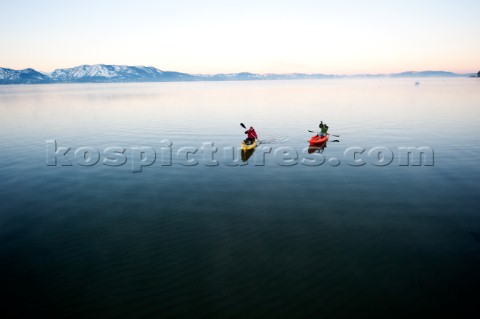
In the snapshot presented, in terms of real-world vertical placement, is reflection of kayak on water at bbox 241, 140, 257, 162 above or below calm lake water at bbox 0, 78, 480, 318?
above

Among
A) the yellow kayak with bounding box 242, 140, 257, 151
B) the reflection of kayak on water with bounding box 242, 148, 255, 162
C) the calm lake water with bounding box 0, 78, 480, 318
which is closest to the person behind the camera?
the calm lake water with bounding box 0, 78, 480, 318

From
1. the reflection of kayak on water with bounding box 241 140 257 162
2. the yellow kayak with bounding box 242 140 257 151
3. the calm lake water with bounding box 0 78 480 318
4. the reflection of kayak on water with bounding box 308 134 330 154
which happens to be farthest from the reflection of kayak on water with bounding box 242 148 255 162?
the reflection of kayak on water with bounding box 308 134 330 154

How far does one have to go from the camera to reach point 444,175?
21.2 meters

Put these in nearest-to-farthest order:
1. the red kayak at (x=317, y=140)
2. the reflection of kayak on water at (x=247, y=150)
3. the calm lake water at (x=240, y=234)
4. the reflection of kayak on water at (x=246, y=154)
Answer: the calm lake water at (x=240, y=234) < the reflection of kayak on water at (x=246, y=154) < the reflection of kayak on water at (x=247, y=150) < the red kayak at (x=317, y=140)

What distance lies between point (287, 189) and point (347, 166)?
7703mm

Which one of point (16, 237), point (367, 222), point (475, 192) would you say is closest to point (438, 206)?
point (475, 192)

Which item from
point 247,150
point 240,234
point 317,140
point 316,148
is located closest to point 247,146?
point 247,150

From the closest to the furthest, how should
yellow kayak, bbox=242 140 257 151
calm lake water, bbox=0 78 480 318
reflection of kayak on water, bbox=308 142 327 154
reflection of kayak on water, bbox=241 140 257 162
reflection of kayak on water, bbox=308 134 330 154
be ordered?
calm lake water, bbox=0 78 480 318
reflection of kayak on water, bbox=241 140 257 162
yellow kayak, bbox=242 140 257 151
reflection of kayak on water, bbox=308 142 327 154
reflection of kayak on water, bbox=308 134 330 154

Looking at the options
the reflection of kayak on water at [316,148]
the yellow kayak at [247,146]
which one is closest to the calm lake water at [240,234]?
the reflection of kayak on water at [316,148]

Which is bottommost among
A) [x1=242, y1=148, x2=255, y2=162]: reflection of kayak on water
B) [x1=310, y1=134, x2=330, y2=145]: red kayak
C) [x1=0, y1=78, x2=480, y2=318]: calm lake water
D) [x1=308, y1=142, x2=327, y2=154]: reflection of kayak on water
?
[x1=0, y1=78, x2=480, y2=318]: calm lake water

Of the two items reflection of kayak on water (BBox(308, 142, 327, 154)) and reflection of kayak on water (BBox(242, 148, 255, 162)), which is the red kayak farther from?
reflection of kayak on water (BBox(242, 148, 255, 162))

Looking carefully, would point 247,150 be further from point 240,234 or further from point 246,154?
point 240,234

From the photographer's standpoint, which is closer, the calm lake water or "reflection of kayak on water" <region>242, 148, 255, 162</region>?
the calm lake water

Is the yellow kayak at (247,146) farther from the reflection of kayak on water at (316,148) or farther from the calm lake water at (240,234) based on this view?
the reflection of kayak on water at (316,148)
